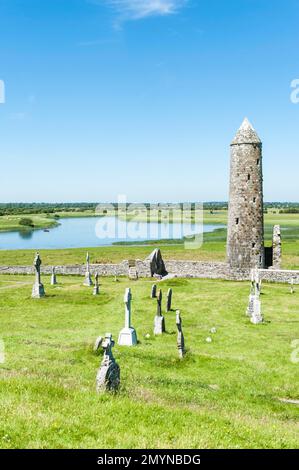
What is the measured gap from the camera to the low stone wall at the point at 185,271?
36469 millimetres

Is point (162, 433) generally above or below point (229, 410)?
above

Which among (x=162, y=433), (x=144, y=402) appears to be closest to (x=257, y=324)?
(x=144, y=402)

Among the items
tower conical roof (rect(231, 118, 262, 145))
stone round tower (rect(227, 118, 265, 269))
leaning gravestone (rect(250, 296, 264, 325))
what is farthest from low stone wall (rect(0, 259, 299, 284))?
leaning gravestone (rect(250, 296, 264, 325))

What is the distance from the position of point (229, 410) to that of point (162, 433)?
3.73m

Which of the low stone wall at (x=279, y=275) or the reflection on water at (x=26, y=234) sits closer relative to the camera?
the low stone wall at (x=279, y=275)

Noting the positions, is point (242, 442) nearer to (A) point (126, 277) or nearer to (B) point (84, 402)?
(B) point (84, 402)

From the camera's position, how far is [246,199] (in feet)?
124

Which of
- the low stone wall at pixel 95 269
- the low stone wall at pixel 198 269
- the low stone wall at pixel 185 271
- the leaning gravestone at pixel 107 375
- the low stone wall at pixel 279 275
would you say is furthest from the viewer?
the low stone wall at pixel 95 269

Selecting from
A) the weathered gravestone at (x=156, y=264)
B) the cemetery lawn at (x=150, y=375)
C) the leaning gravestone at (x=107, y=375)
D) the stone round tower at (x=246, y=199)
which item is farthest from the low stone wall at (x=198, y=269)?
the leaning gravestone at (x=107, y=375)

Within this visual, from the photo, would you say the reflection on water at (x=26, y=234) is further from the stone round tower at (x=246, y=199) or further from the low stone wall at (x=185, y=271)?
the stone round tower at (x=246, y=199)

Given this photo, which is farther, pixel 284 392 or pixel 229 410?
pixel 284 392

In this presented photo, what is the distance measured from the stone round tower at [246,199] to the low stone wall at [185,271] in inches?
38.5

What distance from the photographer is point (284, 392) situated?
533 inches

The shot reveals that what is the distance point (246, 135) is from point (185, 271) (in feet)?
40.7
